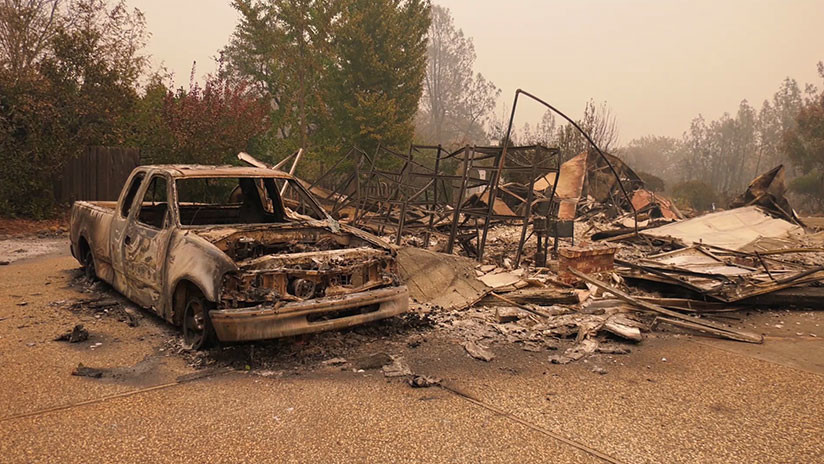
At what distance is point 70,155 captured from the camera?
45.2 ft

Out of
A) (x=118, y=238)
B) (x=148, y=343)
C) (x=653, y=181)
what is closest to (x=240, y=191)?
(x=118, y=238)

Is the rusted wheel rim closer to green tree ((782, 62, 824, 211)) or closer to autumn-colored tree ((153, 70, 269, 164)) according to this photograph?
autumn-colored tree ((153, 70, 269, 164))

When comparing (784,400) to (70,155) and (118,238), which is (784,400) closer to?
(118,238)

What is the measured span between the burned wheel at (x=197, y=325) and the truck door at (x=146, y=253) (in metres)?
0.39

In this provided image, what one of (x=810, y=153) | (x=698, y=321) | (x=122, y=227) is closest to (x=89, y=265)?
(x=122, y=227)

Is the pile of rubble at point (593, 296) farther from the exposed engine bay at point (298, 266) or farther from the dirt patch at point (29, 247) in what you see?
the dirt patch at point (29, 247)

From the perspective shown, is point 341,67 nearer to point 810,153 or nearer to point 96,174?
point 96,174

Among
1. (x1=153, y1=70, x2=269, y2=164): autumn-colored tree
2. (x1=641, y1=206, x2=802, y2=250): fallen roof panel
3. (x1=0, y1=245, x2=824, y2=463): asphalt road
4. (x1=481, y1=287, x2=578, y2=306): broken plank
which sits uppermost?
(x1=153, y1=70, x2=269, y2=164): autumn-colored tree

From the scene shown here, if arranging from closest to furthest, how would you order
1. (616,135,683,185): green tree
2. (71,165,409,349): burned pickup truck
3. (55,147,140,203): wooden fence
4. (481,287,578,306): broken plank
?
(71,165,409,349): burned pickup truck → (481,287,578,306): broken plank → (55,147,140,203): wooden fence → (616,135,683,185): green tree

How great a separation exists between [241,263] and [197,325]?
2.57ft

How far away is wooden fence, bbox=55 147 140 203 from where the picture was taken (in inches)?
567

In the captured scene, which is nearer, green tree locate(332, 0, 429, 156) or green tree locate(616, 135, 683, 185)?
green tree locate(332, 0, 429, 156)

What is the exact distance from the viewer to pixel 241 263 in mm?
4043

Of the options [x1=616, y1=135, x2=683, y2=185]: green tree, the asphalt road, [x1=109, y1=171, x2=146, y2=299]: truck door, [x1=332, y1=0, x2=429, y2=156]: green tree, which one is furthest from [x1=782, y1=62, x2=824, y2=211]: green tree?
[x1=616, y1=135, x2=683, y2=185]: green tree
